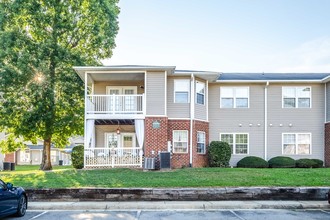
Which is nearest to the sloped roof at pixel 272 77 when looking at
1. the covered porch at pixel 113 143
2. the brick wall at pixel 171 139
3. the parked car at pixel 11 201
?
the brick wall at pixel 171 139

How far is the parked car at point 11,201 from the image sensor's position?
927cm

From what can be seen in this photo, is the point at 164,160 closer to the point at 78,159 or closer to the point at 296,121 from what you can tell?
Result: the point at 78,159

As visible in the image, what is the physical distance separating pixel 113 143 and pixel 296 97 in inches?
501

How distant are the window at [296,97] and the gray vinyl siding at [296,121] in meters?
0.26

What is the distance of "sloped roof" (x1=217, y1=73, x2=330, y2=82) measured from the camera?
23.6 m

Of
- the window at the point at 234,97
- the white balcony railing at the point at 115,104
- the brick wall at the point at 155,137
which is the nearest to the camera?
the brick wall at the point at 155,137

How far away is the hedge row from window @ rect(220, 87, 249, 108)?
3761mm

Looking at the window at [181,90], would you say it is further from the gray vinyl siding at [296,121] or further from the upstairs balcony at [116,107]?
the gray vinyl siding at [296,121]

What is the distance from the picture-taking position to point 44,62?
2377 cm

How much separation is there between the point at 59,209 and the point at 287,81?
17.2 metres

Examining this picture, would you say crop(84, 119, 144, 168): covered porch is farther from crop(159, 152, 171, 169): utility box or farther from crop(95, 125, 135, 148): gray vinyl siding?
crop(159, 152, 171, 169): utility box

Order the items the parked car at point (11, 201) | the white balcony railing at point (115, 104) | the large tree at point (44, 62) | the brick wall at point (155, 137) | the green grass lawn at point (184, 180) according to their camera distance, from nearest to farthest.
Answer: the parked car at point (11, 201) < the green grass lawn at point (184, 180) < the brick wall at point (155, 137) < the white balcony railing at point (115, 104) < the large tree at point (44, 62)

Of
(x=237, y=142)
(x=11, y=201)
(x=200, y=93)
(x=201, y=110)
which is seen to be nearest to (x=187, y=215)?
(x=11, y=201)

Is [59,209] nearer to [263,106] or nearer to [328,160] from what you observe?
[263,106]
